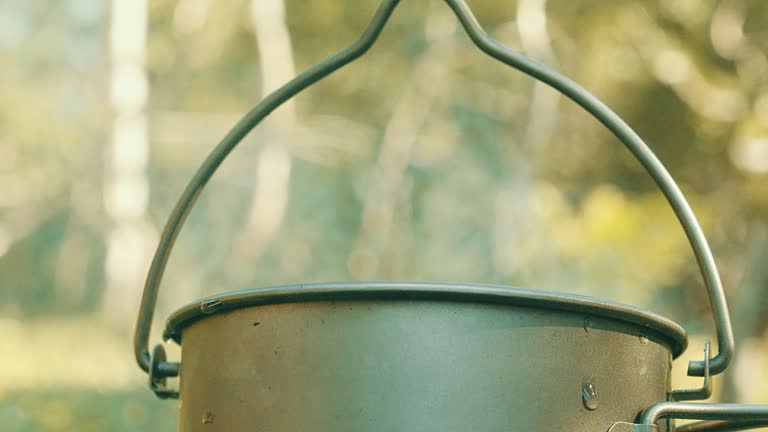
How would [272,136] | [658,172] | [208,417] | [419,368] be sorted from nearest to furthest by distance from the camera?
[419,368] < [208,417] < [658,172] < [272,136]

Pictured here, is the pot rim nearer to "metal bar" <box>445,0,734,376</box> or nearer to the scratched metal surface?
the scratched metal surface

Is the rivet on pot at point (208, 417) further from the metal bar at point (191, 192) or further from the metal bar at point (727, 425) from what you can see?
the metal bar at point (727, 425)

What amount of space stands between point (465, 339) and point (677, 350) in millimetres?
383

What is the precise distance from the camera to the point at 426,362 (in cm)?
95

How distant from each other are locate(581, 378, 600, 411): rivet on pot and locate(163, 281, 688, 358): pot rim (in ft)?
0.24

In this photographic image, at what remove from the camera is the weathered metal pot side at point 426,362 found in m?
0.95

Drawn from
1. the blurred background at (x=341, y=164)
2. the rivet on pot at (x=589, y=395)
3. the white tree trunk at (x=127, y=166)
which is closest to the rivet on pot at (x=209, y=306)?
the rivet on pot at (x=589, y=395)

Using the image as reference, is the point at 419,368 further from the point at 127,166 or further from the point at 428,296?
the point at 127,166

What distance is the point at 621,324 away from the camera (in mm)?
1051

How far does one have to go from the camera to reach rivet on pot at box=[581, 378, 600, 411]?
1.01 meters

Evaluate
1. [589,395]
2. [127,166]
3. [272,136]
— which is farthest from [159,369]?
[127,166]

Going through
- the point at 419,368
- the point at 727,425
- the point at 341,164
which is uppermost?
the point at 341,164

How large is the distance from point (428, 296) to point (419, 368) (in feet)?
0.24

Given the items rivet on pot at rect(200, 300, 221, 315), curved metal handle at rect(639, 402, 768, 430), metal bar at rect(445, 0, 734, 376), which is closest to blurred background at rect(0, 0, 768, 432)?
metal bar at rect(445, 0, 734, 376)
